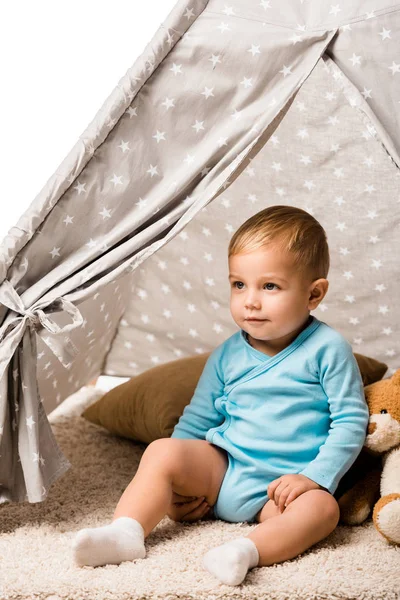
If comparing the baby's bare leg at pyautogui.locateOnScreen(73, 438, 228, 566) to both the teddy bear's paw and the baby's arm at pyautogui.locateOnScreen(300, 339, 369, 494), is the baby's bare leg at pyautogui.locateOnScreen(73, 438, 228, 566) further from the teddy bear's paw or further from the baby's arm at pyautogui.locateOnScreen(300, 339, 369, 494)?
the teddy bear's paw

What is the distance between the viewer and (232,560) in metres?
1.34

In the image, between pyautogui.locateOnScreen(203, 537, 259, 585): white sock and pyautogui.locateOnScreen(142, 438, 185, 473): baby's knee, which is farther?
pyautogui.locateOnScreen(142, 438, 185, 473): baby's knee

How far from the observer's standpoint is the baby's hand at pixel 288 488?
1535 mm

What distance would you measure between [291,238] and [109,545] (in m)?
0.74

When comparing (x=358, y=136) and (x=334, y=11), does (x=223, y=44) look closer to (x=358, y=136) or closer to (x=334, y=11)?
(x=334, y=11)

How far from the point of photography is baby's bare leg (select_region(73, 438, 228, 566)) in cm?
140

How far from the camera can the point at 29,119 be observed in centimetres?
235

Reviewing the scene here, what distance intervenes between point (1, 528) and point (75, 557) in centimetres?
32

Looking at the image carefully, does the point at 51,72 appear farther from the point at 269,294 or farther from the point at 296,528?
the point at 296,528

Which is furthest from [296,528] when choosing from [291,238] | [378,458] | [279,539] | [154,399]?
[154,399]

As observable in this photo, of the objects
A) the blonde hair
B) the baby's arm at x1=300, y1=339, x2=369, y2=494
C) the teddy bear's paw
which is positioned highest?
the blonde hair

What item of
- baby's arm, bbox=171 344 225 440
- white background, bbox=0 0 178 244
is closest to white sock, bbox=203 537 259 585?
baby's arm, bbox=171 344 225 440

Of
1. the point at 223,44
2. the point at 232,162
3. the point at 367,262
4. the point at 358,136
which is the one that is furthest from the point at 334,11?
the point at 367,262

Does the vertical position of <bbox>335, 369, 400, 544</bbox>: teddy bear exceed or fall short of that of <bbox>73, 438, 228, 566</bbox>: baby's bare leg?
it exceeds it
